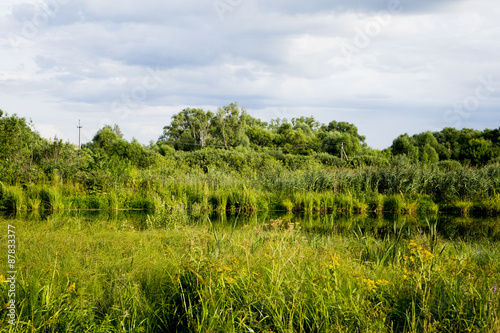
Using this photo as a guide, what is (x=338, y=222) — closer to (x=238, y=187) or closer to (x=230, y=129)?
(x=238, y=187)

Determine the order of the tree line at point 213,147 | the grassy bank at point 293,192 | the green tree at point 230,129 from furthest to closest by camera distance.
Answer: the green tree at point 230,129, the tree line at point 213,147, the grassy bank at point 293,192

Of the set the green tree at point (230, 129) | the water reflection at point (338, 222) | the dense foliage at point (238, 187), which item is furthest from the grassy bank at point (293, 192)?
the green tree at point (230, 129)

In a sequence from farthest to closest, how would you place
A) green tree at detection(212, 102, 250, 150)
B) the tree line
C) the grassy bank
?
1. green tree at detection(212, 102, 250, 150)
2. the tree line
3. the grassy bank

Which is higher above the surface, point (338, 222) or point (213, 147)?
point (213, 147)

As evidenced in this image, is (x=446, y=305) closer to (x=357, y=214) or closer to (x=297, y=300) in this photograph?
(x=297, y=300)

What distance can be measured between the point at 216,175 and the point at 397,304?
1212 cm

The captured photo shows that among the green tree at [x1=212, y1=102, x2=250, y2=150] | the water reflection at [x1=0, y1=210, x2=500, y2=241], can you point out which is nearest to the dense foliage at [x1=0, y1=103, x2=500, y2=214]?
the water reflection at [x1=0, y1=210, x2=500, y2=241]

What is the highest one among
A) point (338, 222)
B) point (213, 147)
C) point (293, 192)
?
point (213, 147)

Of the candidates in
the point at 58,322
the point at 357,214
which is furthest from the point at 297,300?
the point at 357,214

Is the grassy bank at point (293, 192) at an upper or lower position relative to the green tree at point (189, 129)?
lower

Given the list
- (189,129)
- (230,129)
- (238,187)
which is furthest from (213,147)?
(238,187)

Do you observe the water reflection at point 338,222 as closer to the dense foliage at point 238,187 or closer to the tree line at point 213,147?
the dense foliage at point 238,187

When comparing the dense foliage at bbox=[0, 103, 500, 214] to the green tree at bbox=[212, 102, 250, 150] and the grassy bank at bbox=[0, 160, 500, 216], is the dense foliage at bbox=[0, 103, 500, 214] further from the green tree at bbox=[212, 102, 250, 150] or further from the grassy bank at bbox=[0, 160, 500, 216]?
the green tree at bbox=[212, 102, 250, 150]

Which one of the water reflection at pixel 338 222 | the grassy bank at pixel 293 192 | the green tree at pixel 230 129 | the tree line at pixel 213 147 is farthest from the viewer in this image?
the green tree at pixel 230 129
